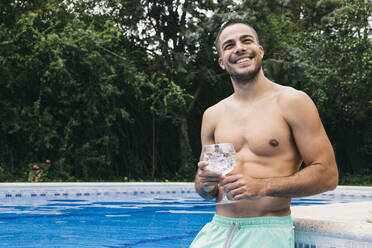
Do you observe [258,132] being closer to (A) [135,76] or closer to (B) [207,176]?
(B) [207,176]

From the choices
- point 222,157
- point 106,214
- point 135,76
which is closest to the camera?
point 222,157

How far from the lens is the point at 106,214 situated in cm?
748

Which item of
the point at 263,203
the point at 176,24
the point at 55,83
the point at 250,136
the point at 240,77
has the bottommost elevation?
the point at 263,203

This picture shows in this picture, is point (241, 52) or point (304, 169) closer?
point (304, 169)

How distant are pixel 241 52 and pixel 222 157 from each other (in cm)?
43

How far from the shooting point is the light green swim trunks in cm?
175

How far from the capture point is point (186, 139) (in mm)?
13680

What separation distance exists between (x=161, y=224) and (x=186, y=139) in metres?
7.13

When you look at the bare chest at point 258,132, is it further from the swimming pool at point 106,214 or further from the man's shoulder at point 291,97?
the swimming pool at point 106,214

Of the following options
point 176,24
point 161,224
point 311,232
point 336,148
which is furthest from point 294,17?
point 311,232

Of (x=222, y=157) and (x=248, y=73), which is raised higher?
(x=248, y=73)

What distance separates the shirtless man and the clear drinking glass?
0.02 meters

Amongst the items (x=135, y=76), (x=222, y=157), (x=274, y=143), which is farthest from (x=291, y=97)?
(x=135, y=76)

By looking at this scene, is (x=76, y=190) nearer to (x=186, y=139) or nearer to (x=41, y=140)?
(x=41, y=140)
